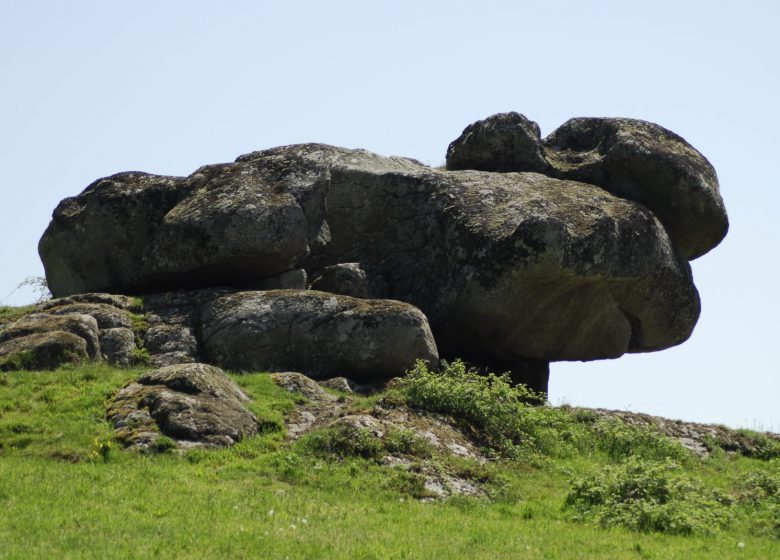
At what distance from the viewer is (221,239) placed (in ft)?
109

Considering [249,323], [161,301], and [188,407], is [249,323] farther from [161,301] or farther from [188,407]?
[188,407]

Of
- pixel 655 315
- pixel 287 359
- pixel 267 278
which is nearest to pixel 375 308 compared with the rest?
pixel 287 359

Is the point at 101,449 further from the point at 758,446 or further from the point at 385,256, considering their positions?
the point at 758,446

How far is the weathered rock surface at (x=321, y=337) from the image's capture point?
30.5m

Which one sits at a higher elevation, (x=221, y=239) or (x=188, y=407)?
(x=221, y=239)

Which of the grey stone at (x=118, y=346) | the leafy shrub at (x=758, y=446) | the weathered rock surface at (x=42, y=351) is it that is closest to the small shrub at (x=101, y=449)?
the weathered rock surface at (x=42, y=351)

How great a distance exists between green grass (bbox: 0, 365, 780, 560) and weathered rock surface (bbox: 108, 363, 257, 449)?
1.39ft

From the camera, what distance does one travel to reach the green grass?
17469 millimetres

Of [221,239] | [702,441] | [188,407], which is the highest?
[221,239]

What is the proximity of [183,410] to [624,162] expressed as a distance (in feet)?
63.6

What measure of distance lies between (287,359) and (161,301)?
15.9 ft

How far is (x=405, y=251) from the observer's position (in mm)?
36438

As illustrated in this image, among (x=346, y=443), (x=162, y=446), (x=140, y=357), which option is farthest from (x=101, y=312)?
(x=346, y=443)

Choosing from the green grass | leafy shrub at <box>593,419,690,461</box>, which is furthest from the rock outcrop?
leafy shrub at <box>593,419,690,461</box>
